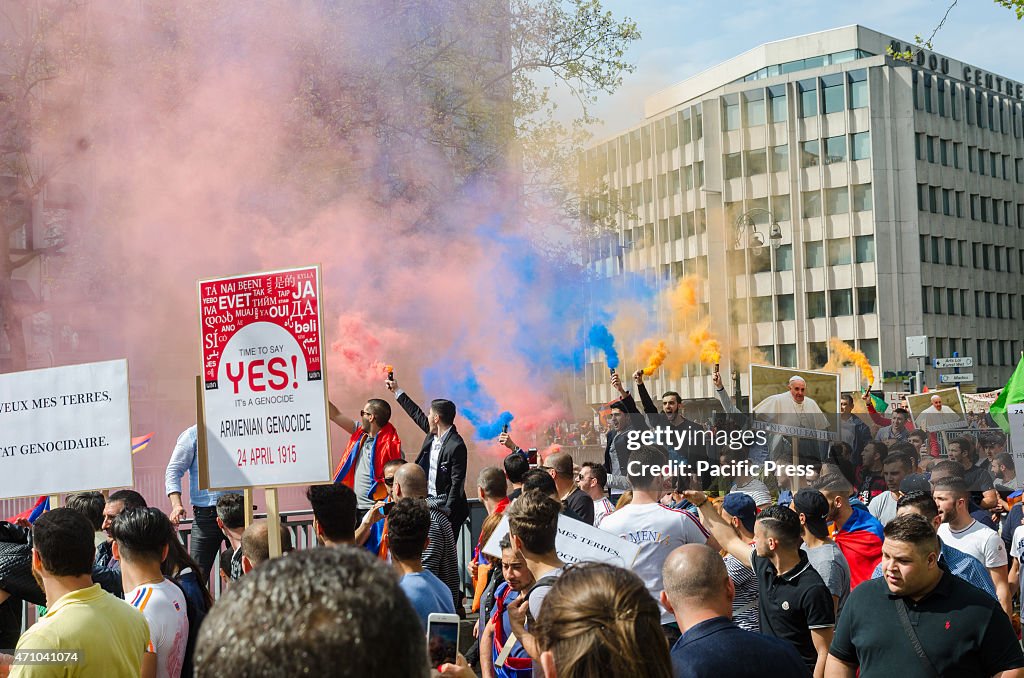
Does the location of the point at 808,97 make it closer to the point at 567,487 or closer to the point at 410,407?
the point at 410,407

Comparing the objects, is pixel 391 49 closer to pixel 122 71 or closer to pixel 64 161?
pixel 122 71

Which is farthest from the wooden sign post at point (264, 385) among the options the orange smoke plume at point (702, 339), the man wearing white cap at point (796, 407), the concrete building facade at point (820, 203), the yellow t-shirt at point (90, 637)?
the concrete building facade at point (820, 203)

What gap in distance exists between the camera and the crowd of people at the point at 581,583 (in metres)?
Result: 1.54

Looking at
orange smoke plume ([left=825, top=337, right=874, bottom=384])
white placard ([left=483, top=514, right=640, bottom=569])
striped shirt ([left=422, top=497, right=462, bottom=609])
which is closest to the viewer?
white placard ([left=483, top=514, right=640, bottom=569])

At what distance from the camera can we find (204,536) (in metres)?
9.36

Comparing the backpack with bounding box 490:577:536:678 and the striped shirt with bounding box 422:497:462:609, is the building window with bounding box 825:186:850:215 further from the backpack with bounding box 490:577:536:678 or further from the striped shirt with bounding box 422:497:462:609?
the backpack with bounding box 490:577:536:678

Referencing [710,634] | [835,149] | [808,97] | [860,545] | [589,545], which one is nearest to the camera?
[710,634]

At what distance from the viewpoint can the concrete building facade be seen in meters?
64.3

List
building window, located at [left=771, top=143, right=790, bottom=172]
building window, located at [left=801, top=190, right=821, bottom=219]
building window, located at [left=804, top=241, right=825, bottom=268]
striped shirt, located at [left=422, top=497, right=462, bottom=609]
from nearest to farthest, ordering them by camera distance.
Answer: striped shirt, located at [left=422, top=497, right=462, bottom=609] < building window, located at [left=804, top=241, right=825, bottom=268] < building window, located at [left=801, top=190, right=821, bottom=219] < building window, located at [left=771, top=143, right=790, bottom=172]

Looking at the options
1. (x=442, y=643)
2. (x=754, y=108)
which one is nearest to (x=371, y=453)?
(x=442, y=643)

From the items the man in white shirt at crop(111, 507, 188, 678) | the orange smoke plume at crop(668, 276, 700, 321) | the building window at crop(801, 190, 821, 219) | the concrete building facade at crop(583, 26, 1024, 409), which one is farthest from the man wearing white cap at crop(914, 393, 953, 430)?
the building window at crop(801, 190, 821, 219)

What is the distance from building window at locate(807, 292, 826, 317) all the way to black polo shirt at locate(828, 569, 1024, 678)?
62.1 meters

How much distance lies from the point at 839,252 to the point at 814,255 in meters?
1.43

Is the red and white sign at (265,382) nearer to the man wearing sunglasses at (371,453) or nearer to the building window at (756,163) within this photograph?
the man wearing sunglasses at (371,453)
